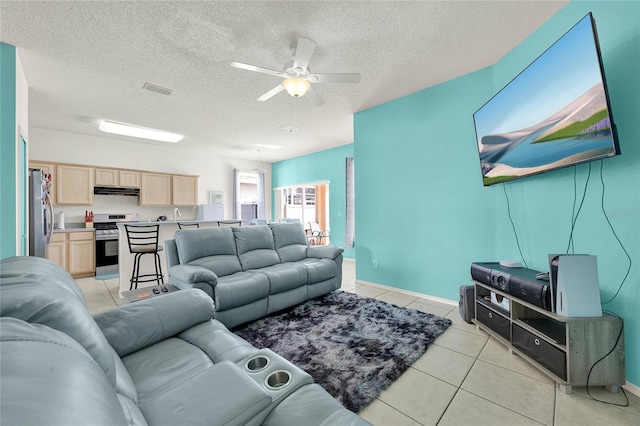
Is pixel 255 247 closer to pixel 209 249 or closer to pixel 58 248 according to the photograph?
pixel 209 249

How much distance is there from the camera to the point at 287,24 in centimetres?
228

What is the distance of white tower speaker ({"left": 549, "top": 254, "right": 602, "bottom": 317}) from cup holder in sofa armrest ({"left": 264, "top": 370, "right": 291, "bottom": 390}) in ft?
6.07

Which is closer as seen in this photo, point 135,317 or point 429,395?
point 135,317

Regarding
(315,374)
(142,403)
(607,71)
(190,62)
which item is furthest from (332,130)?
(142,403)

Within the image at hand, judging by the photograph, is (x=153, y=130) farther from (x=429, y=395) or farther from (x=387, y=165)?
(x=429, y=395)

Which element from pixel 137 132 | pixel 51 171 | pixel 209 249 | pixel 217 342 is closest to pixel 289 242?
pixel 209 249

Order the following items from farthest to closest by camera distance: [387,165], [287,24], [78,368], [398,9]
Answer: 1. [387,165]
2. [287,24]
3. [398,9]
4. [78,368]

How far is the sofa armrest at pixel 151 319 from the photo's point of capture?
134 cm

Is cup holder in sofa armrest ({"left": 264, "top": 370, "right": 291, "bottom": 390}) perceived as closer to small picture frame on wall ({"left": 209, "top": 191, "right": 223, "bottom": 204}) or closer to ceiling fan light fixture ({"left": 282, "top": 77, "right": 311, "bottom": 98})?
ceiling fan light fixture ({"left": 282, "top": 77, "right": 311, "bottom": 98})

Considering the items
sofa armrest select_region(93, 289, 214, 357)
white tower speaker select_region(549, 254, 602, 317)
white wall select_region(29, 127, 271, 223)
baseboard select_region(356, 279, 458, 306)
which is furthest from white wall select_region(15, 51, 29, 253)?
white tower speaker select_region(549, 254, 602, 317)

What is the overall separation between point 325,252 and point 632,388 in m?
2.84

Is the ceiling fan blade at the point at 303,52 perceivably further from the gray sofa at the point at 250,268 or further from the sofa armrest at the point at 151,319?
the sofa armrest at the point at 151,319

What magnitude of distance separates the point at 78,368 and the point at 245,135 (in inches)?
216

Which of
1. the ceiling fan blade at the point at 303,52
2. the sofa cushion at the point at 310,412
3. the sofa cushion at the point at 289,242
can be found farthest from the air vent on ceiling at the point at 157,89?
the sofa cushion at the point at 310,412
